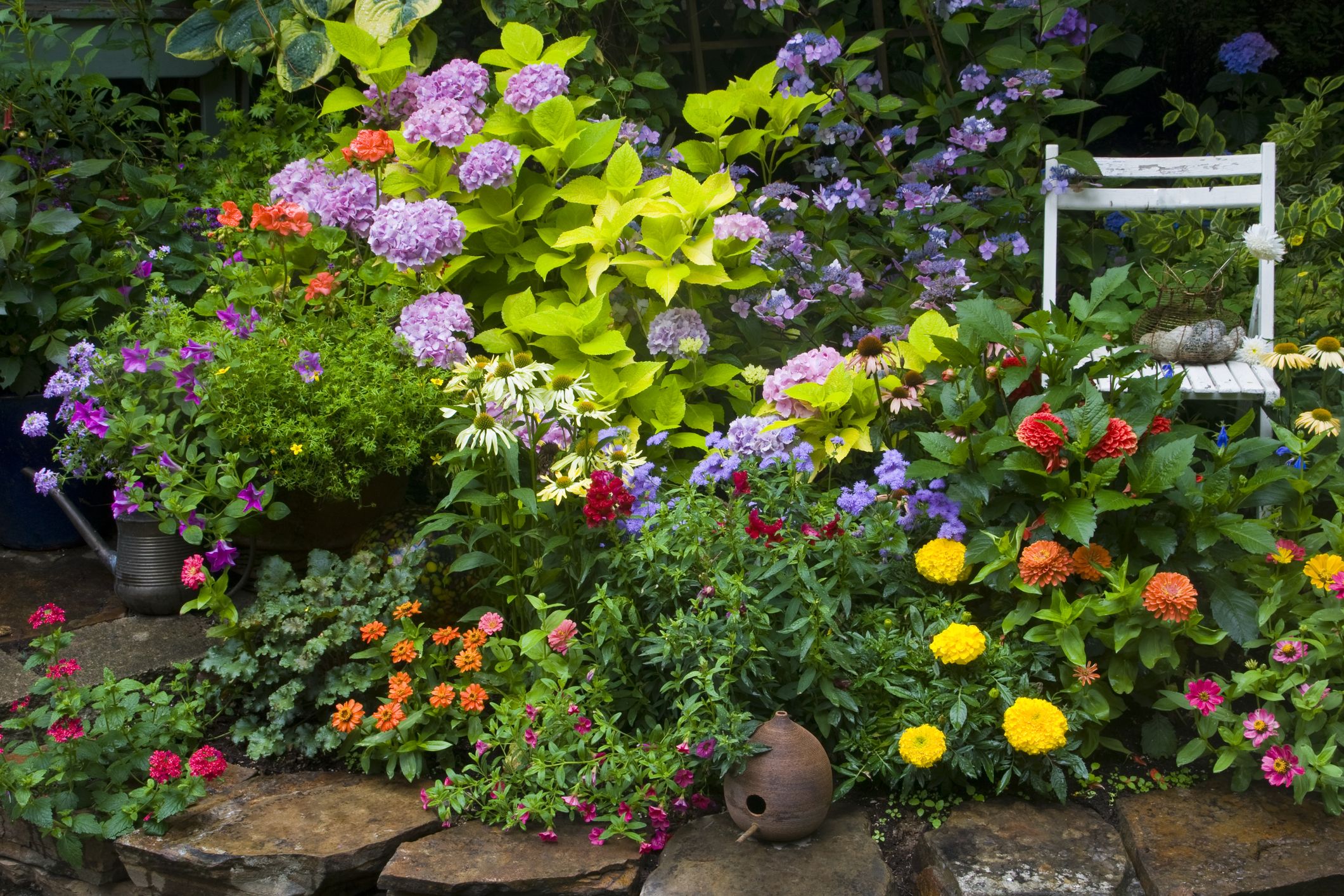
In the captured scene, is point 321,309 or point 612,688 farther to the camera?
point 321,309

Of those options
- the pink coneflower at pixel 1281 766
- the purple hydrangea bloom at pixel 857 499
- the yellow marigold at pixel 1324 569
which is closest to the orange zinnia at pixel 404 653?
the purple hydrangea bloom at pixel 857 499

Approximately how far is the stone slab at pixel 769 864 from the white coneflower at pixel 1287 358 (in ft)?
4.51

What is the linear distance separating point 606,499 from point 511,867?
69 cm

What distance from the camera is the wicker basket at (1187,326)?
291cm

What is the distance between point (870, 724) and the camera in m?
2.29

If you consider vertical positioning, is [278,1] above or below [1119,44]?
above

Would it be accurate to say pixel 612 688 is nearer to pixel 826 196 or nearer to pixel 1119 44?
pixel 826 196

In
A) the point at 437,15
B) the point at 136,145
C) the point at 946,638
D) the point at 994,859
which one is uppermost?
the point at 437,15

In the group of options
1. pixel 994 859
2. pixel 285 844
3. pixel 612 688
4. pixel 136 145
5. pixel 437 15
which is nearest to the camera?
pixel 994 859

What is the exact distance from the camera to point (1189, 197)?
317 centimetres

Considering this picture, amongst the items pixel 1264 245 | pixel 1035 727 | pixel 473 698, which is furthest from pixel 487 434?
pixel 1264 245

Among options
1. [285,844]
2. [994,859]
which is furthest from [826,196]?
[285,844]

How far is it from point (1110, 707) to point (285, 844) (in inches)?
63.3

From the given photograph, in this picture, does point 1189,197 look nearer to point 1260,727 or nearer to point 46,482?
point 1260,727
